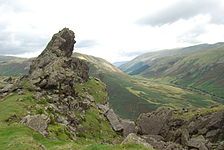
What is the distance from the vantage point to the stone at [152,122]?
463 ft

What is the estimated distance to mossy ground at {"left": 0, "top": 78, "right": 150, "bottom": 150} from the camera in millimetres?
34287

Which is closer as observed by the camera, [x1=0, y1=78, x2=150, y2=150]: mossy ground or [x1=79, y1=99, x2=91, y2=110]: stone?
[x1=0, y1=78, x2=150, y2=150]: mossy ground

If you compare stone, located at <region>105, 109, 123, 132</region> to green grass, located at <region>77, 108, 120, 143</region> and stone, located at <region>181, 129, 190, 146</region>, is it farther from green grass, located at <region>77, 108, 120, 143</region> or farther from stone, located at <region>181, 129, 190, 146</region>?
stone, located at <region>181, 129, 190, 146</region>

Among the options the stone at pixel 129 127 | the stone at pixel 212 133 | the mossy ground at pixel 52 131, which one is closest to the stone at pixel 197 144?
the stone at pixel 212 133

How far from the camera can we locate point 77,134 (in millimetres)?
104812

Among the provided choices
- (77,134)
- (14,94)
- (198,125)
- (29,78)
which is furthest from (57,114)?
(198,125)

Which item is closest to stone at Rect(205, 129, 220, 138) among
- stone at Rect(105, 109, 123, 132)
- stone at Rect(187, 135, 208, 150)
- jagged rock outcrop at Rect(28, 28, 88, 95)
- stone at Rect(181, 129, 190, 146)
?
stone at Rect(181, 129, 190, 146)

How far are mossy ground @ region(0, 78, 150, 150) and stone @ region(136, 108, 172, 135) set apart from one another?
→ 50.4 feet

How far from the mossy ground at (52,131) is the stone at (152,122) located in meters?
15.4

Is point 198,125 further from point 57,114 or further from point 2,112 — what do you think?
point 2,112

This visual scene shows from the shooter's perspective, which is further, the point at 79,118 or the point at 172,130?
the point at 172,130

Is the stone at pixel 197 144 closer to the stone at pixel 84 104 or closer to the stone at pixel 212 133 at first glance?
the stone at pixel 212 133

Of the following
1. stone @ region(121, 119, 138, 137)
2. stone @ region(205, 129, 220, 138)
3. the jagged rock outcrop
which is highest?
the jagged rock outcrop

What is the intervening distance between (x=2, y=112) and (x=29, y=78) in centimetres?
4187
